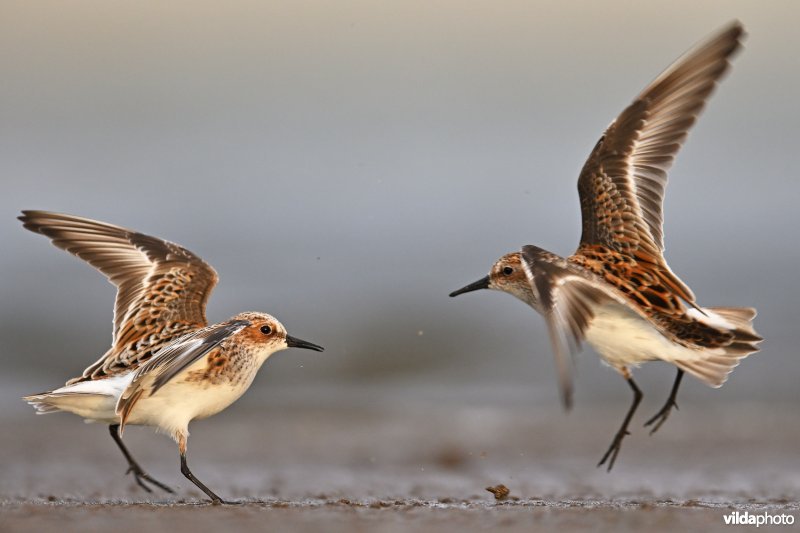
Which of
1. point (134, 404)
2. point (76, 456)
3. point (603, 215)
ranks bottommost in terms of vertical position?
point (76, 456)

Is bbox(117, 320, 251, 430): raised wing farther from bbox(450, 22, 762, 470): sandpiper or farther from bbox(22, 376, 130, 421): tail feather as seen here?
bbox(450, 22, 762, 470): sandpiper

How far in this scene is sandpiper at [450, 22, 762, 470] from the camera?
25.1 feet

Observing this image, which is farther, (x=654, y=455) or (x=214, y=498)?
(x=654, y=455)

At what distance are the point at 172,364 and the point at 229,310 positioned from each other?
7946 millimetres

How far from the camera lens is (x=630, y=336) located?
8070 millimetres

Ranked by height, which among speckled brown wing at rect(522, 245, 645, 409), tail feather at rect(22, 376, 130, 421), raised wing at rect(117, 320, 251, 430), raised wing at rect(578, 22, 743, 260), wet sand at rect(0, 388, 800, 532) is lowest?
wet sand at rect(0, 388, 800, 532)

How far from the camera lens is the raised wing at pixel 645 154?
867cm

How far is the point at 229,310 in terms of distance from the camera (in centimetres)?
1545

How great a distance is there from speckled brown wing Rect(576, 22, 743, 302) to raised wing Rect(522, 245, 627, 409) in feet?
3.24

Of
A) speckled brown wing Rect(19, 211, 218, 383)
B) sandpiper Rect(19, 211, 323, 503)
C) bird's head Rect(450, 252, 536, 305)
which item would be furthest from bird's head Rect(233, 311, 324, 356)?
bird's head Rect(450, 252, 536, 305)

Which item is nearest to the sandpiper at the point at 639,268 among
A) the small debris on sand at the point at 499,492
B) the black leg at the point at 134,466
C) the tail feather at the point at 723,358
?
the tail feather at the point at 723,358

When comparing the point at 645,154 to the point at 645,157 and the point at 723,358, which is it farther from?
the point at 723,358

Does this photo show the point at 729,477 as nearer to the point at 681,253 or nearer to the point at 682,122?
the point at 682,122

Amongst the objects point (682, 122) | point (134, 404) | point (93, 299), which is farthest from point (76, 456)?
point (93, 299)
